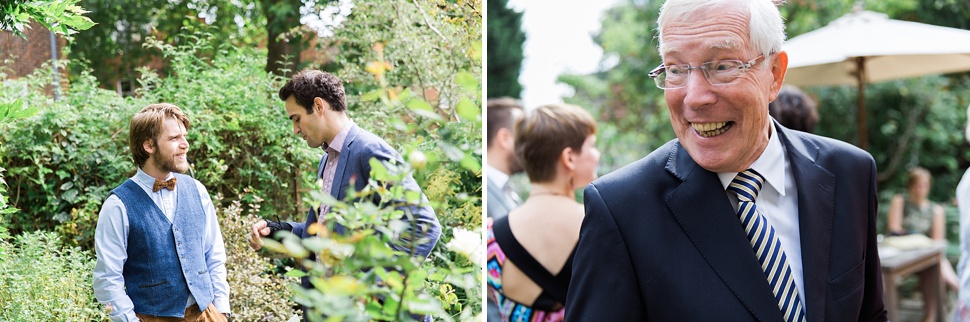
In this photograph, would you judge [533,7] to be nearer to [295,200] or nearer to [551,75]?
[551,75]

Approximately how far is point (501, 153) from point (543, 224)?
1.26 m

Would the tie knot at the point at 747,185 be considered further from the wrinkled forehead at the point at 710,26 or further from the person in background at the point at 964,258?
the person in background at the point at 964,258

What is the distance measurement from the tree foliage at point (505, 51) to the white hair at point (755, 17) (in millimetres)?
8849

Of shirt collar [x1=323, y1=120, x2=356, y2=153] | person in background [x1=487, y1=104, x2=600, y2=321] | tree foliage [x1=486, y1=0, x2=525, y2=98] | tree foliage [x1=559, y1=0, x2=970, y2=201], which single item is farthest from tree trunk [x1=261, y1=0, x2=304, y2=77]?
tree foliage [x1=559, y1=0, x2=970, y2=201]

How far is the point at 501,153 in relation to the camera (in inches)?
174

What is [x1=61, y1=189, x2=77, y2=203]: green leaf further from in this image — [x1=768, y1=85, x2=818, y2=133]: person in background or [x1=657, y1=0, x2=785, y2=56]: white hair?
[x1=768, y1=85, x2=818, y2=133]: person in background

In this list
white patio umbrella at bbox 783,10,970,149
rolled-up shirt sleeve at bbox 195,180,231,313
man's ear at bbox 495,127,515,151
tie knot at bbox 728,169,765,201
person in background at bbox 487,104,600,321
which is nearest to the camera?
tie knot at bbox 728,169,765,201

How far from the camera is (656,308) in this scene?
1854 millimetres

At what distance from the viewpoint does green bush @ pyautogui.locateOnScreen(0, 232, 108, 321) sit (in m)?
2.55

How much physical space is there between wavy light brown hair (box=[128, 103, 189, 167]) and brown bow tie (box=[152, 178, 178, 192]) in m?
0.08

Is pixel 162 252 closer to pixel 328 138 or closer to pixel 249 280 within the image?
pixel 249 280

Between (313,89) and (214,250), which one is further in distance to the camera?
(313,89)

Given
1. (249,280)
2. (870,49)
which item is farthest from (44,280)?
(870,49)

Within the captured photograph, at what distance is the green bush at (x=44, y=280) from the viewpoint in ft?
8.37
